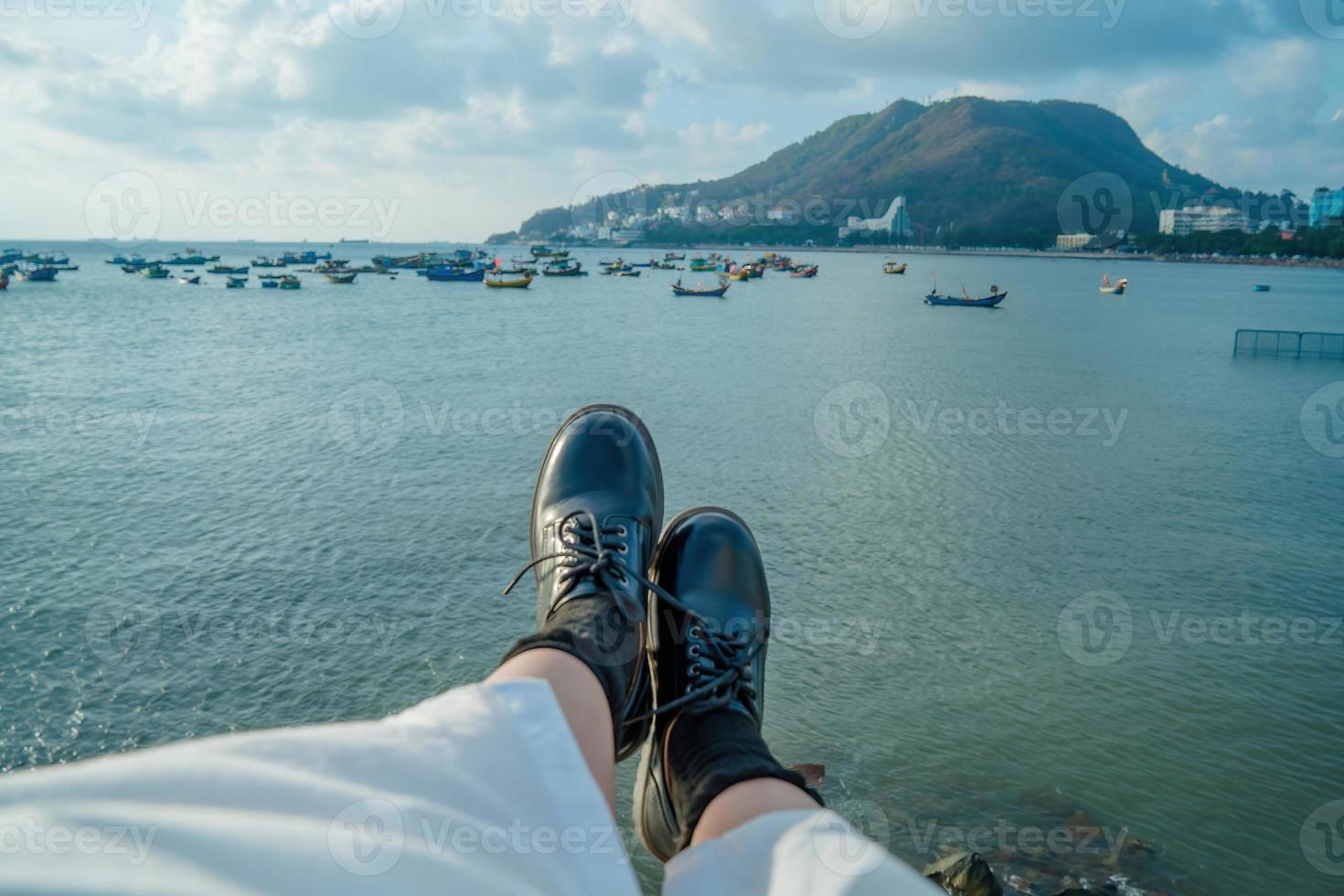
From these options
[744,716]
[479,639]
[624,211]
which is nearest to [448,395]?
[479,639]

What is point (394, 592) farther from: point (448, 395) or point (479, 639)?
point (448, 395)

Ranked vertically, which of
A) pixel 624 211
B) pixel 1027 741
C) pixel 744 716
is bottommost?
pixel 1027 741

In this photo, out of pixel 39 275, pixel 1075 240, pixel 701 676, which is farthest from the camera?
pixel 1075 240

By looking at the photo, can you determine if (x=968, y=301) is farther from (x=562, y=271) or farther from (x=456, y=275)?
(x=562, y=271)

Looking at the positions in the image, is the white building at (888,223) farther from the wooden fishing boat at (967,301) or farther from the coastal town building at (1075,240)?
the wooden fishing boat at (967,301)

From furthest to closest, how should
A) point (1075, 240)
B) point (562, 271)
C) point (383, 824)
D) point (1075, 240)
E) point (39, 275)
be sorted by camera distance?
1. point (1075, 240)
2. point (1075, 240)
3. point (562, 271)
4. point (39, 275)
5. point (383, 824)

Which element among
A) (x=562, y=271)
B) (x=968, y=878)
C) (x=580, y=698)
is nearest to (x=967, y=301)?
(x=562, y=271)

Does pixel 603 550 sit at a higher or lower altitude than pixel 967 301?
lower
